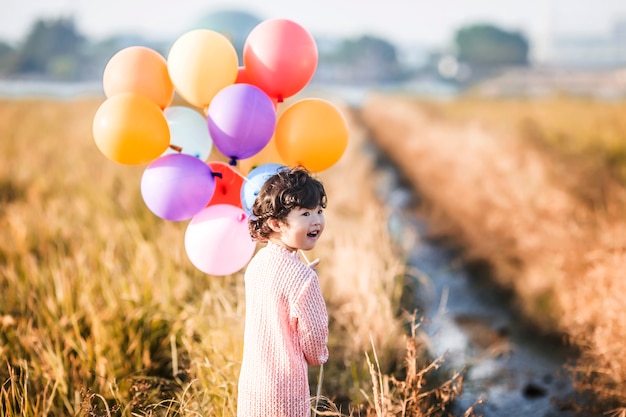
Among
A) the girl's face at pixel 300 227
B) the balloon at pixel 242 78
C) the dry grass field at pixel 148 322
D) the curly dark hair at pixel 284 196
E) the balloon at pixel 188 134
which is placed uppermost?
the balloon at pixel 242 78

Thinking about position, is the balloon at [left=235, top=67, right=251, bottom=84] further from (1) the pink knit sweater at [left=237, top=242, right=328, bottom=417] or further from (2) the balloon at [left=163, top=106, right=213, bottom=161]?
(1) the pink knit sweater at [left=237, top=242, right=328, bottom=417]

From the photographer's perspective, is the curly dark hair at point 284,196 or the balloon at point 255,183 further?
the balloon at point 255,183

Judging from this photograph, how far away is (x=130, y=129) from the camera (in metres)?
2.24

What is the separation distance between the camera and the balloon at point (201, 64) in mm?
2373

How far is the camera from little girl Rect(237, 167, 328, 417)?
185 cm

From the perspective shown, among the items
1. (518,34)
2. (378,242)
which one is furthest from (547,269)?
(518,34)

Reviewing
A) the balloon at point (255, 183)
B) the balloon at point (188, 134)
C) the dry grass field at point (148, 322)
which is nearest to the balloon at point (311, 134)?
the balloon at point (255, 183)

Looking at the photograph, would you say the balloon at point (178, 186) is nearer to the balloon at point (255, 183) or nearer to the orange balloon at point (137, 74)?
the balloon at point (255, 183)

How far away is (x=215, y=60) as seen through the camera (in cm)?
239

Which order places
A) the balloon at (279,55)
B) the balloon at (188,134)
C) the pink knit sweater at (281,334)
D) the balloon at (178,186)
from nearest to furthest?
the pink knit sweater at (281,334)
the balloon at (178,186)
the balloon at (279,55)
the balloon at (188,134)

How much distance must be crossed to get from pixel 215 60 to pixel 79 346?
65.1 inches

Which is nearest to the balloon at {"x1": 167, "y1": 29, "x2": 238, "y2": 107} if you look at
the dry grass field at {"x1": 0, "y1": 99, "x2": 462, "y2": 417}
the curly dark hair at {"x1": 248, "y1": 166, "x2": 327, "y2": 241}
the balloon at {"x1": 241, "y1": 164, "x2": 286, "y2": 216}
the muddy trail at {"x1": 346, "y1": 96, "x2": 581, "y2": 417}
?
the balloon at {"x1": 241, "y1": 164, "x2": 286, "y2": 216}

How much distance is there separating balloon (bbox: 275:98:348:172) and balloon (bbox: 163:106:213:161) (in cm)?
33

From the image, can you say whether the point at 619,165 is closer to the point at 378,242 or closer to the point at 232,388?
the point at 378,242
